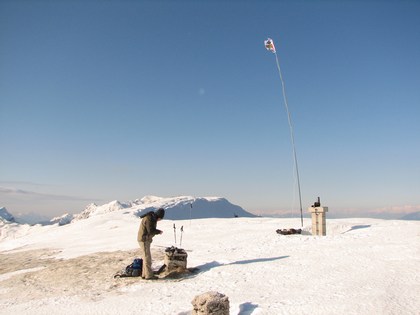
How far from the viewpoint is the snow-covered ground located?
8602 mm

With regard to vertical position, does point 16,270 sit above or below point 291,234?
below

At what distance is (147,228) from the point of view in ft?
40.5

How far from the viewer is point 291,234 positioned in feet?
57.9

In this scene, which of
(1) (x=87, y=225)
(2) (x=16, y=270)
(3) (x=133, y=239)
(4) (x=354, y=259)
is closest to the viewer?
(4) (x=354, y=259)

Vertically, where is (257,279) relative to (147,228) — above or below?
below

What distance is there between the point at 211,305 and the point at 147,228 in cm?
527

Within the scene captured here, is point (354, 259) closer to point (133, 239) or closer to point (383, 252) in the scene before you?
point (383, 252)

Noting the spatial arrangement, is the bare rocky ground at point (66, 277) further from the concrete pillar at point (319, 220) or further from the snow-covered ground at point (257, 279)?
the concrete pillar at point (319, 220)

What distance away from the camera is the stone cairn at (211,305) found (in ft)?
24.9

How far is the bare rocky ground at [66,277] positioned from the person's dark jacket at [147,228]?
4.46ft

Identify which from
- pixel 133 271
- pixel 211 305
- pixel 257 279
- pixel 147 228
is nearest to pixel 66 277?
pixel 133 271

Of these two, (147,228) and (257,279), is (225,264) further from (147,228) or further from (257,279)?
(147,228)

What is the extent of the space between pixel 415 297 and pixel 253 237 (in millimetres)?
10030

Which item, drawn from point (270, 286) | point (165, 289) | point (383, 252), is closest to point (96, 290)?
point (165, 289)
